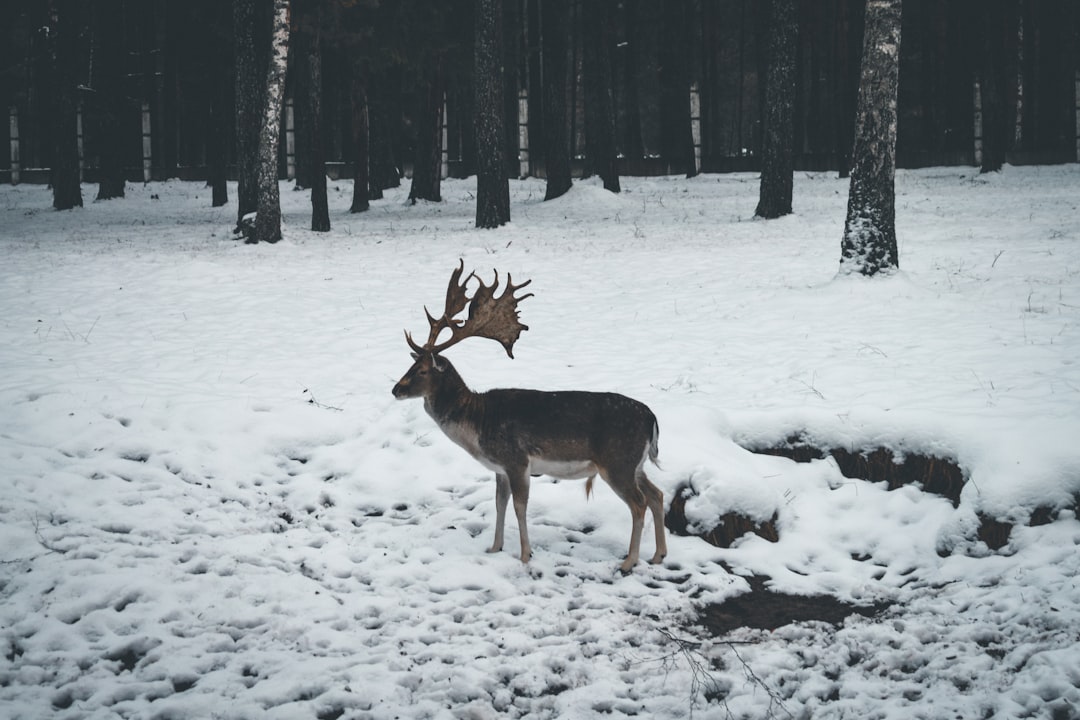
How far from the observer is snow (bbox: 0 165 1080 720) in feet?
16.1

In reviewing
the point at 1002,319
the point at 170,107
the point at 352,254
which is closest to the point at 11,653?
the point at 1002,319

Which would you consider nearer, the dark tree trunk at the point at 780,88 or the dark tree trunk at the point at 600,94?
the dark tree trunk at the point at 780,88

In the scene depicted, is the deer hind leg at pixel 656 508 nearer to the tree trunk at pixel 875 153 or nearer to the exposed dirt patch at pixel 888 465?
the exposed dirt patch at pixel 888 465

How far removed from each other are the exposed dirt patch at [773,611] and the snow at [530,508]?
0.45 feet

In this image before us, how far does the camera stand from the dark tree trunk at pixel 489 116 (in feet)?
62.3

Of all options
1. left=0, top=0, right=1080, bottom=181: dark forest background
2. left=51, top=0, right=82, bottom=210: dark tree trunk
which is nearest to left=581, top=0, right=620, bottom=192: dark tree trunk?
left=0, top=0, right=1080, bottom=181: dark forest background

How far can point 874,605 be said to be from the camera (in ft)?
19.4

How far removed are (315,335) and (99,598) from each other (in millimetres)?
6221

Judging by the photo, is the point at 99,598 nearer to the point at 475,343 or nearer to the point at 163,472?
the point at 163,472

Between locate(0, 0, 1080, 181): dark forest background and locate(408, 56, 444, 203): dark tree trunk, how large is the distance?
16.5 inches

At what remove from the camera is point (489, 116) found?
19297 millimetres

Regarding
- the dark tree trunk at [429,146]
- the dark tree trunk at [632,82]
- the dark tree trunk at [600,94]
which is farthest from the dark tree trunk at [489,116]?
the dark tree trunk at [632,82]

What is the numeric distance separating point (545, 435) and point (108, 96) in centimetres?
2973

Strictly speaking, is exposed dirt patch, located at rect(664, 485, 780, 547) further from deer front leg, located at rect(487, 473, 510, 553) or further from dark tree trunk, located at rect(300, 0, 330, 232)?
dark tree trunk, located at rect(300, 0, 330, 232)
